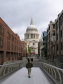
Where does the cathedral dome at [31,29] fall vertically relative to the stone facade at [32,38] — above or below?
above

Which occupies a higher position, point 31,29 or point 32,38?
point 31,29

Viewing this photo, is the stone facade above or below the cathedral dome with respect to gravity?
below

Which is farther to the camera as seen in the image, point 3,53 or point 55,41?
point 55,41

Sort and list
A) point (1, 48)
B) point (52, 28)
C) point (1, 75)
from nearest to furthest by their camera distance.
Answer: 1. point (1, 75)
2. point (1, 48)
3. point (52, 28)

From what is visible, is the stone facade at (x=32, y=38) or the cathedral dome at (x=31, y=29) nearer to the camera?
the stone facade at (x=32, y=38)

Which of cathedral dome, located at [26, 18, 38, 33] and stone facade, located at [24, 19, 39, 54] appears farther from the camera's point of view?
cathedral dome, located at [26, 18, 38, 33]

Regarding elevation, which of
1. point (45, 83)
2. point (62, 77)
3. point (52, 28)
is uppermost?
point (52, 28)

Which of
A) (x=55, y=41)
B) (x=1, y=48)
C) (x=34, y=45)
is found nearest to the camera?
(x=1, y=48)

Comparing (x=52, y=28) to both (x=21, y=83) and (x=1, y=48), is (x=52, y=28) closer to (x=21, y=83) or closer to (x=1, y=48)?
(x=1, y=48)

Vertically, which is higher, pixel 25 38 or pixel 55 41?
pixel 25 38

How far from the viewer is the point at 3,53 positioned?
160ft

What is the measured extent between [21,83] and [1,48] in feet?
110

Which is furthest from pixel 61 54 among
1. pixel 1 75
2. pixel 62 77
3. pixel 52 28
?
pixel 62 77

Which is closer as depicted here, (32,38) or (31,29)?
(32,38)
